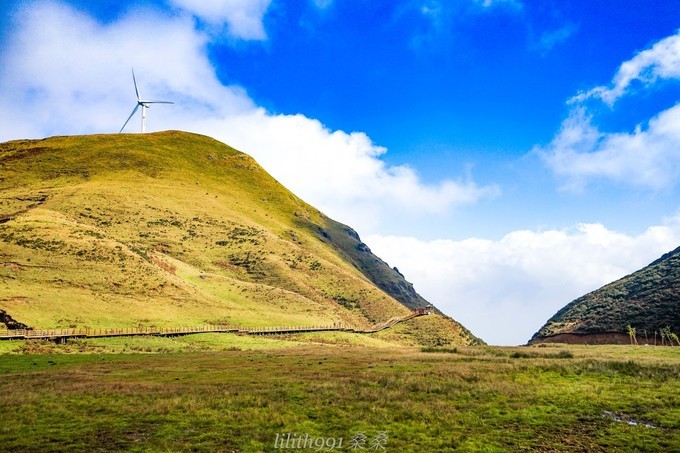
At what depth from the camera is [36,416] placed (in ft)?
75.8

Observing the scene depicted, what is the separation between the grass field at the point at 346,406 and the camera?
19641 mm

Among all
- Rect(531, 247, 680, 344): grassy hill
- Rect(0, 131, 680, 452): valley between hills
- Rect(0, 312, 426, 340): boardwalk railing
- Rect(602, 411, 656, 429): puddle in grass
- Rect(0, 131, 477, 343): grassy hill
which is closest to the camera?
Rect(0, 131, 680, 452): valley between hills

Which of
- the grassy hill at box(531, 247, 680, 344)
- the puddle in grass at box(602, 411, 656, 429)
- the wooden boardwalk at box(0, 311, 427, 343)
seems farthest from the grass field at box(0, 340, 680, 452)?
the grassy hill at box(531, 247, 680, 344)

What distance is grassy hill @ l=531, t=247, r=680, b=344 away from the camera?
3287 inches

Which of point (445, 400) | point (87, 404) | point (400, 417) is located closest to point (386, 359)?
point (445, 400)

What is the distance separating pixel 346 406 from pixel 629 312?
A: 82899 millimetres

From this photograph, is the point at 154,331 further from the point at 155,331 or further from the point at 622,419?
the point at 622,419

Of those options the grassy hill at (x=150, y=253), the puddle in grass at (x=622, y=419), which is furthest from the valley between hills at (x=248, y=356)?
the grassy hill at (x=150, y=253)

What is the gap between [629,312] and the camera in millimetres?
89562

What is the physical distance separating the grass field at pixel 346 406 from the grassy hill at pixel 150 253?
37.6 m

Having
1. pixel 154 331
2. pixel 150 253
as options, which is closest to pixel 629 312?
pixel 154 331

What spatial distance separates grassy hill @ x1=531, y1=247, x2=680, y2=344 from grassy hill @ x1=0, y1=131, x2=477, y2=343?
828 inches

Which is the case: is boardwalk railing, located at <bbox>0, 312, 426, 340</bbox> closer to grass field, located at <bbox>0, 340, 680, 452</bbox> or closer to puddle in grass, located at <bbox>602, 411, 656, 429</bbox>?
grass field, located at <bbox>0, 340, 680, 452</bbox>

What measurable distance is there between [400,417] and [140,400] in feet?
46.7
